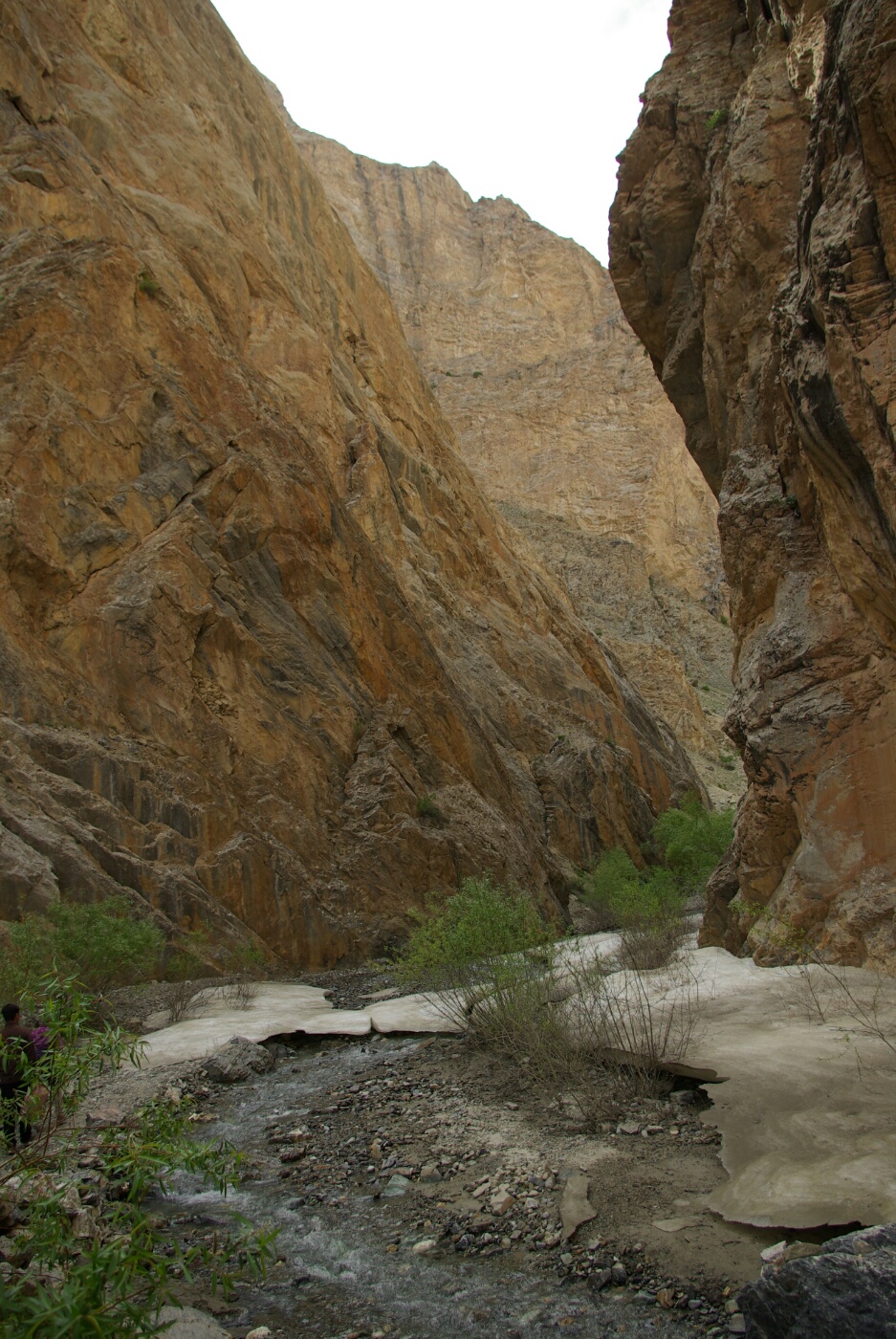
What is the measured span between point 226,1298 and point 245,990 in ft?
26.1

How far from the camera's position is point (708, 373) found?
14609 millimetres

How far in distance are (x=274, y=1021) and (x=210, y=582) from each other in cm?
1037

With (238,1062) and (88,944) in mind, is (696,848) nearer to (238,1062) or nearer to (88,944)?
(88,944)

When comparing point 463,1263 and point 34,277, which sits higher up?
point 34,277

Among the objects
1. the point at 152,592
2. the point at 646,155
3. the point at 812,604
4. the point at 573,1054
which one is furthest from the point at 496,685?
the point at 573,1054

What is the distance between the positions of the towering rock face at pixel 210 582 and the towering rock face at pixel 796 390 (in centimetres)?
872

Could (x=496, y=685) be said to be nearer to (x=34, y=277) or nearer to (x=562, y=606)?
(x=562, y=606)

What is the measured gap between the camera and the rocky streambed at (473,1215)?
13.1 feet

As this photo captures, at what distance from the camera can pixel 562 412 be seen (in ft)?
221

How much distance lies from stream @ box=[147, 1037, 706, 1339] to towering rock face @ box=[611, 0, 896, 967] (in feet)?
18.0

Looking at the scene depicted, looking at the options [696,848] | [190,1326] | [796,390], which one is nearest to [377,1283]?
[190,1326]

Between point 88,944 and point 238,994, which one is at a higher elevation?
point 88,944

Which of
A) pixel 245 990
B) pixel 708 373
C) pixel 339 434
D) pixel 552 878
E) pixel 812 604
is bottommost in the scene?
pixel 552 878

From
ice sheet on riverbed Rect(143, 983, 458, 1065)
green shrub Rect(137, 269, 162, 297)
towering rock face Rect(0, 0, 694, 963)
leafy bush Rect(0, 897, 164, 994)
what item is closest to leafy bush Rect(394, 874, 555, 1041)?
ice sheet on riverbed Rect(143, 983, 458, 1065)
